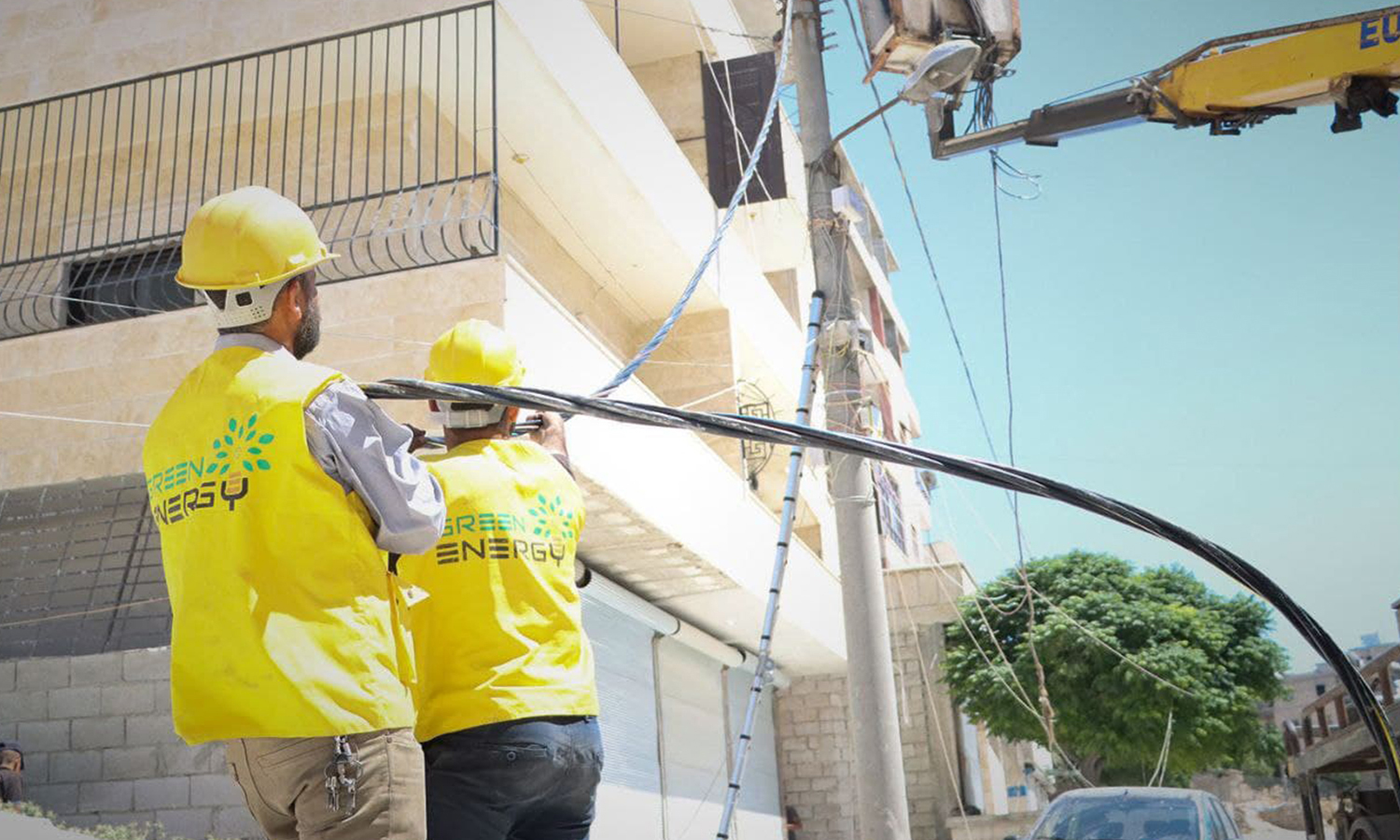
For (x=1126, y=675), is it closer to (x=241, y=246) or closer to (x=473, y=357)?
(x=473, y=357)

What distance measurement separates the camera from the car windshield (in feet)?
32.0

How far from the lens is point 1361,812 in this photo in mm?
12781

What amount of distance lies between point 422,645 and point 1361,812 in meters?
12.3

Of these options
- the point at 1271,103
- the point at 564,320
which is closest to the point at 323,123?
the point at 564,320

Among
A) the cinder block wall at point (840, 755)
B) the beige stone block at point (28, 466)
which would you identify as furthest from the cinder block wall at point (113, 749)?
the cinder block wall at point (840, 755)

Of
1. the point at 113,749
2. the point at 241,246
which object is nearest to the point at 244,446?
the point at 241,246

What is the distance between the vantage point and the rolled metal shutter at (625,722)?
1355 cm

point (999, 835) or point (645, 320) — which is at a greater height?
point (645, 320)

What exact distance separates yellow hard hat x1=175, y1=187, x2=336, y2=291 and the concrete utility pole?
21.7ft

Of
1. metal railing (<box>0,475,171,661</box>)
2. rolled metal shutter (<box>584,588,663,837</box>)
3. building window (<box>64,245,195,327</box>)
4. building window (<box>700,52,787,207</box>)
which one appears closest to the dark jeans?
metal railing (<box>0,475,171,661</box>)

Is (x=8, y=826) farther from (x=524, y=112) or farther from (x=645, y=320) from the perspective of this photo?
(x=645, y=320)

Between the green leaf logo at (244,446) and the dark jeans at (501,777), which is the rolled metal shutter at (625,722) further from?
the green leaf logo at (244,446)

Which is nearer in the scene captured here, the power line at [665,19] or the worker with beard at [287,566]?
the worker with beard at [287,566]

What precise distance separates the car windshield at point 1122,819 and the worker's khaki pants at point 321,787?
852 cm
